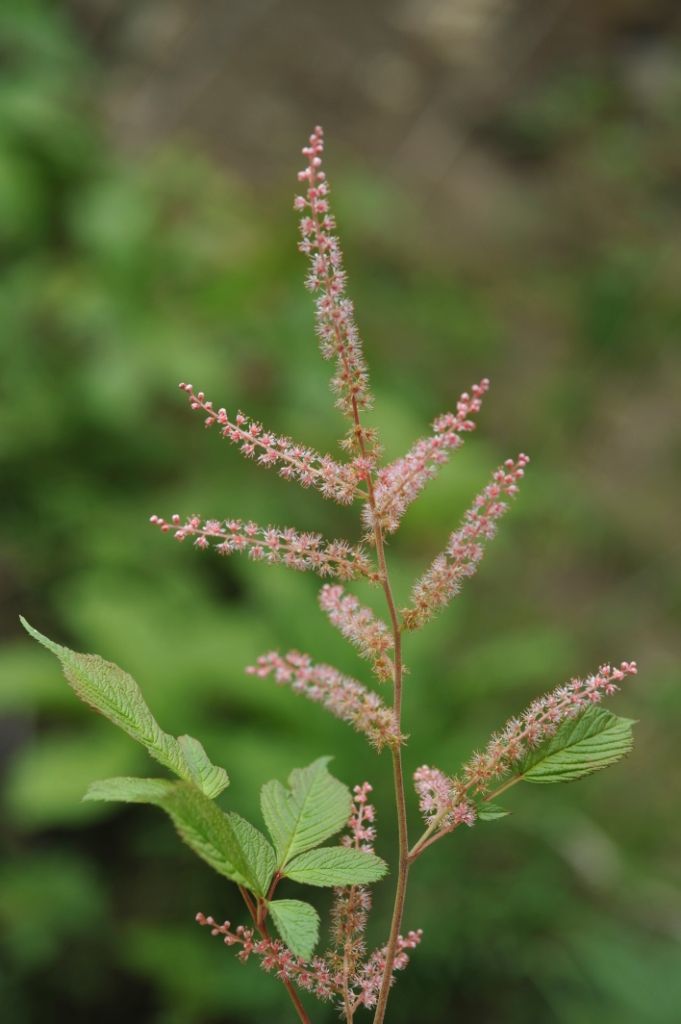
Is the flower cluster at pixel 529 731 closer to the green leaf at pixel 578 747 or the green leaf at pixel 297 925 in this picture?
the green leaf at pixel 578 747

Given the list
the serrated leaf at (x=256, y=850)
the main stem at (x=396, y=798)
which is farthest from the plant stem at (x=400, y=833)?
the serrated leaf at (x=256, y=850)

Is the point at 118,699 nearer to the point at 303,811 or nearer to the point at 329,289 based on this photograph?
the point at 303,811

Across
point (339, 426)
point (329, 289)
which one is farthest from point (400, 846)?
point (339, 426)

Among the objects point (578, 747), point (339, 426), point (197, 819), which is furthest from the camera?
point (339, 426)

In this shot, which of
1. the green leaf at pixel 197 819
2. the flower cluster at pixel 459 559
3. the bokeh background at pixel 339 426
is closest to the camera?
the green leaf at pixel 197 819

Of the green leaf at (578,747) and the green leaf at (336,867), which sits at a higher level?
the green leaf at (578,747)

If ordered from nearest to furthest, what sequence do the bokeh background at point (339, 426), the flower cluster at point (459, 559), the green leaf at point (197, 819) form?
the green leaf at point (197, 819) → the flower cluster at point (459, 559) → the bokeh background at point (339, 426)

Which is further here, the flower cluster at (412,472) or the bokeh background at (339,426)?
the bokeh background at (339,426)

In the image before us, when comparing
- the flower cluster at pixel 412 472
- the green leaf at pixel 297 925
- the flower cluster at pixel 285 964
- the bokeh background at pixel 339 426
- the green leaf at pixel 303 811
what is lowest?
the flower cluster at pixel 285 964
